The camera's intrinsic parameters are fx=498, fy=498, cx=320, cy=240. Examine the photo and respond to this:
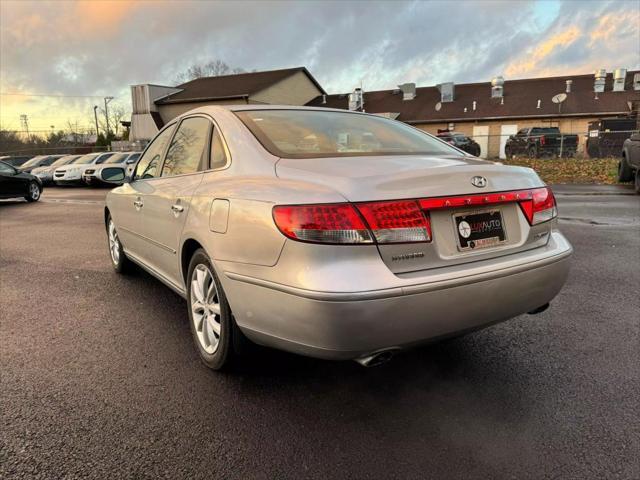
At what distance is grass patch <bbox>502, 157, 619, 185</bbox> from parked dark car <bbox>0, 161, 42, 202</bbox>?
15.4m

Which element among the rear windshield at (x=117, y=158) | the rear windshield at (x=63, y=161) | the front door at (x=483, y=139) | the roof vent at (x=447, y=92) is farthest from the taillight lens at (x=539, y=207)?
the roof vent at (x=447, y=92)

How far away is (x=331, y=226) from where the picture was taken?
221cm

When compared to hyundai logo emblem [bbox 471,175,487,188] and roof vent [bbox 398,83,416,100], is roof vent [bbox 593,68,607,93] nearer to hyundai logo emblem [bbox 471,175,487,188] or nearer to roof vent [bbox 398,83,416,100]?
roof vent [bbox 398,83,416,100]

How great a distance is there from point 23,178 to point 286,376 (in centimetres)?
1532

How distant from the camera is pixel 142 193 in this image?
163 inches

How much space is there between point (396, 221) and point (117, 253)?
4.12 metres

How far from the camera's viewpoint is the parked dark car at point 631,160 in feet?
40.7

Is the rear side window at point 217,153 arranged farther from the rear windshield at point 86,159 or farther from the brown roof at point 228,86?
the brown roof at point 228,86

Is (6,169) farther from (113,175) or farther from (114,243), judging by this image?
(113,175)

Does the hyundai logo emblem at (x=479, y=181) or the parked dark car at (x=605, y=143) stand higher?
the parked dark car at (x=605, y=143)

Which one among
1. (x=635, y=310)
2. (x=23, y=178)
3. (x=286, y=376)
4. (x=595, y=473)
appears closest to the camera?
(x=595, y=473)

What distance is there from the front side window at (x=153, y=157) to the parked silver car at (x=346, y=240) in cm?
90

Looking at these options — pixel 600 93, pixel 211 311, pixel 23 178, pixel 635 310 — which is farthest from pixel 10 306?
pixel 600 93

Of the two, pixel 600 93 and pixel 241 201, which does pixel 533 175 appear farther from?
pixel 600 93
